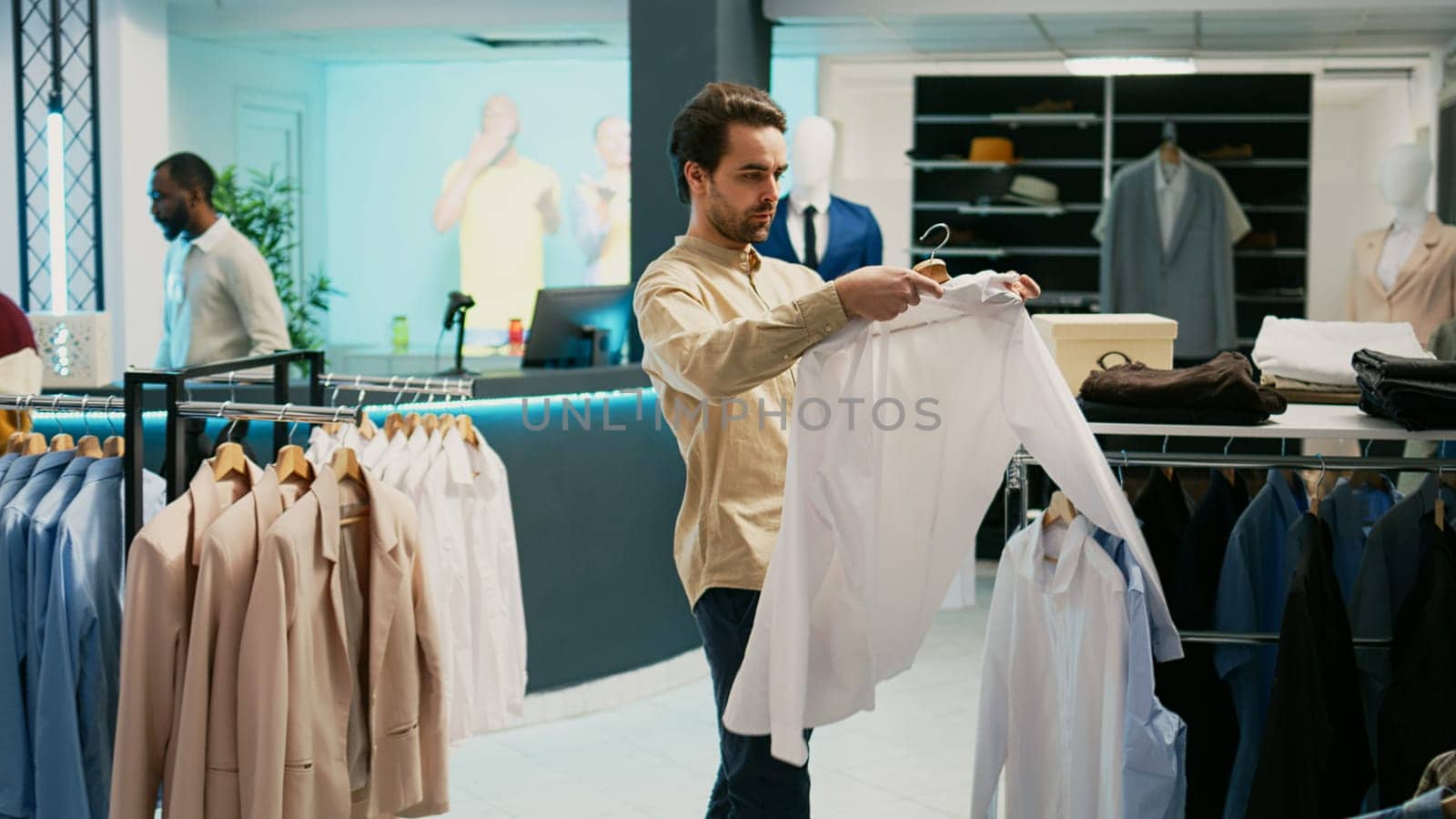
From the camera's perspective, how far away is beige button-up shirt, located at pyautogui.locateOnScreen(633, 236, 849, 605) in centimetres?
226

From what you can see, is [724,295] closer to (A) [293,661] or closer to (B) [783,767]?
(B) [783,767]

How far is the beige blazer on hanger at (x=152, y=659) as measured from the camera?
233 centimetres

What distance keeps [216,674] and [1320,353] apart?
2.19 metres

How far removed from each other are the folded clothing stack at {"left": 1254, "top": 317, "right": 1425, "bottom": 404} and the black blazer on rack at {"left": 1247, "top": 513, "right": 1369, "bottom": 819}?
0.66 m

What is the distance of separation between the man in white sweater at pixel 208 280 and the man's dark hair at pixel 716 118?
261 centimetres

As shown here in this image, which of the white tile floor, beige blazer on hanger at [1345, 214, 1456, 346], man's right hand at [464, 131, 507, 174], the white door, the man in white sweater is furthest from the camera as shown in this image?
man's right hand at [464, 131, 507, 174]

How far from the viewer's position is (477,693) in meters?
3.53

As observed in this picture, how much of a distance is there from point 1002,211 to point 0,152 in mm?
4792

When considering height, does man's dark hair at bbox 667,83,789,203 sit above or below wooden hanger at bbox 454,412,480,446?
above

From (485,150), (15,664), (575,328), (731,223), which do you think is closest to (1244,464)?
(731,223)

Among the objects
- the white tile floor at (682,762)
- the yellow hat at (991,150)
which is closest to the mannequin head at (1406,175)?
the yellow hat at (991,150)

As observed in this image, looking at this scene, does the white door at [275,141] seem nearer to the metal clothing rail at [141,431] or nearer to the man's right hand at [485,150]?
the man's right hand at [485,150]

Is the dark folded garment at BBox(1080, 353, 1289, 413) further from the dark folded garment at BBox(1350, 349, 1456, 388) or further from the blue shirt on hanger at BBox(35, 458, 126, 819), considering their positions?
the blue shirt on hanger at BBox(35, 458, 126, 819)

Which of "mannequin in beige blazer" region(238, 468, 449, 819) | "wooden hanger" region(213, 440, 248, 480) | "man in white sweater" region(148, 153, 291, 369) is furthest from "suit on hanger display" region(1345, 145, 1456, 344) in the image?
"wooden hanger" region(213, 440, 248, 480)
